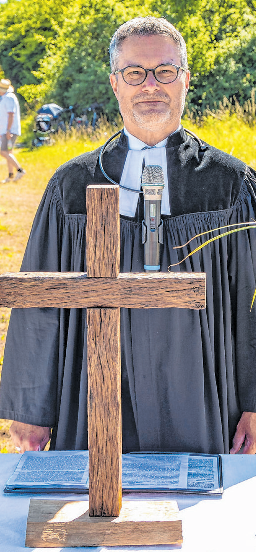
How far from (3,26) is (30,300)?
232 inches

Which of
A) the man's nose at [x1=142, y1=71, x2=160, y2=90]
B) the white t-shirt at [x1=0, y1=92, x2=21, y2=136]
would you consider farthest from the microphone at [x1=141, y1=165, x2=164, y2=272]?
the white t-shirt at [x1=0, y1=92, x2=21, y2=136]

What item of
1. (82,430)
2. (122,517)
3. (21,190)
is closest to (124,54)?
(82,430)

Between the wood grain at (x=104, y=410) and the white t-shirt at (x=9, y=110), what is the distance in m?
6.38

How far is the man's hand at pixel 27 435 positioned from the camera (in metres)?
1.75

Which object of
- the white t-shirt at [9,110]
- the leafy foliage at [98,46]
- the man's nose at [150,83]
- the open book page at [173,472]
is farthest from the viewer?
the white t-shirt at [9,110]

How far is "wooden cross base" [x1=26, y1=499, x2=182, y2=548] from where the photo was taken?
1.14m

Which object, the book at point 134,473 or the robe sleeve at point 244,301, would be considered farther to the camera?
the robe sleeve at point 244,301

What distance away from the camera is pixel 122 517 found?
117 cm

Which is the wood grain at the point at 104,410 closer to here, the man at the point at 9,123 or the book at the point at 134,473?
the book at the point at 134,473

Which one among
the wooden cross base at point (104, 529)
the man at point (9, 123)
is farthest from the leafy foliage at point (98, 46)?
the wooden cross base at point (104, 529)

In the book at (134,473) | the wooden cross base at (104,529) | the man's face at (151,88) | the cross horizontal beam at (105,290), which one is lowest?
the wooden cross base at (104,529)

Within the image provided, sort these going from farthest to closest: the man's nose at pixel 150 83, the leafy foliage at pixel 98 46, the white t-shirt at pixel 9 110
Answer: the white t-shirt at pixel 9 110 < the leafy foliage at pixel 98 46 < the man's nose at pixel 150 83

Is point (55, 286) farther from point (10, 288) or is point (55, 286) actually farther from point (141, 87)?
point (141, 87)

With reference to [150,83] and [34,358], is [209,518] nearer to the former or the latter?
[34,358]
